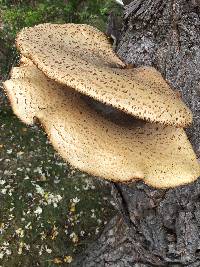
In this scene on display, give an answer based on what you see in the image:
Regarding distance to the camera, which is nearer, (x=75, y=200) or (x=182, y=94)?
(x=182, y=94)

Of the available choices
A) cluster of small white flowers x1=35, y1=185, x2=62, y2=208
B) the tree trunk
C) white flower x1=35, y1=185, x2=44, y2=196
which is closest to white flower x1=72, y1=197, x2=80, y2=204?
cluster of small white flowers x1=35, y1=185, x2=62, y2=208

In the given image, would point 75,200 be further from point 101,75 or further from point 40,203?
point 101,75

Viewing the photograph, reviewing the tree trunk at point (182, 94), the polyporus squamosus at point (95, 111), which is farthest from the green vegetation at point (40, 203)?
the polyporus squamosus at point (95, 111)

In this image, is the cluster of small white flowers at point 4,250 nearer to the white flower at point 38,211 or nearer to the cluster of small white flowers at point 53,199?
the white flower at point 38,211

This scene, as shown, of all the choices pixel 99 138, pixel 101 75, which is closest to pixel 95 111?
pixel 99 138

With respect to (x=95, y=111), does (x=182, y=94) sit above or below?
above

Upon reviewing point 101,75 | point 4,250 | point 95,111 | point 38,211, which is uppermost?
point 101,75

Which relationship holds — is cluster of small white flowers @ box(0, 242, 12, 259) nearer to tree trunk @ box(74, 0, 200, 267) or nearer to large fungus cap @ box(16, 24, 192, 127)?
tree trunk @ box(74, 0, 200, 267)

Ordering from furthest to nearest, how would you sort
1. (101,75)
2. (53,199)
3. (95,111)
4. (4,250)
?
(53,199) → (4,250) → (95,111) → (101,75)
